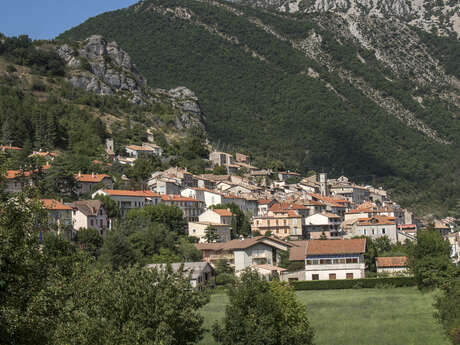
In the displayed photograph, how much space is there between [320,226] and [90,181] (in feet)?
127

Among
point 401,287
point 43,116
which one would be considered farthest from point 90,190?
point 401,287

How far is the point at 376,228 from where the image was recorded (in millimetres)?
119250

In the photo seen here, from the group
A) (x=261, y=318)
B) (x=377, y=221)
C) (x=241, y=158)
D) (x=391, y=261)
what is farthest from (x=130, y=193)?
(x=241, y=158)

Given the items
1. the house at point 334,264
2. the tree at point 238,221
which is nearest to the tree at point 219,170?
the tree at point 238,221

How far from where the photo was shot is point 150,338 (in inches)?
1378

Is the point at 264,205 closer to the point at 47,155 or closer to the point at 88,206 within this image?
the point at 47,155

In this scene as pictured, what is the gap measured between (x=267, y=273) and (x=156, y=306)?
5357 centimetres

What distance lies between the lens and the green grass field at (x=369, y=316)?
5147 centimetres

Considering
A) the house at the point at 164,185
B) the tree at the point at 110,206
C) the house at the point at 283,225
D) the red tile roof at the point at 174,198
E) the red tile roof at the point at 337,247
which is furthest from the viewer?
the house at the point at 164,185

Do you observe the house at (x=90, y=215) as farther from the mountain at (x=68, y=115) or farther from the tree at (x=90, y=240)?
the mountain at (x=68, y=115)

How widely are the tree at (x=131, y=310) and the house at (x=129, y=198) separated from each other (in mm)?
69090

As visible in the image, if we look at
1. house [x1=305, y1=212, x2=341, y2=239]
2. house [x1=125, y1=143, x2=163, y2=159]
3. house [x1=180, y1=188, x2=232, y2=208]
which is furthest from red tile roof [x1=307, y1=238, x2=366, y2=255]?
house [x1=125, y1=143, x2=163, y2=159]

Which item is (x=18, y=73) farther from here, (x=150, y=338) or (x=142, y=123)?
(x=150, y=338)

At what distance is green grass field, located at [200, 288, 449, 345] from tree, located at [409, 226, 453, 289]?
1.71 metres
